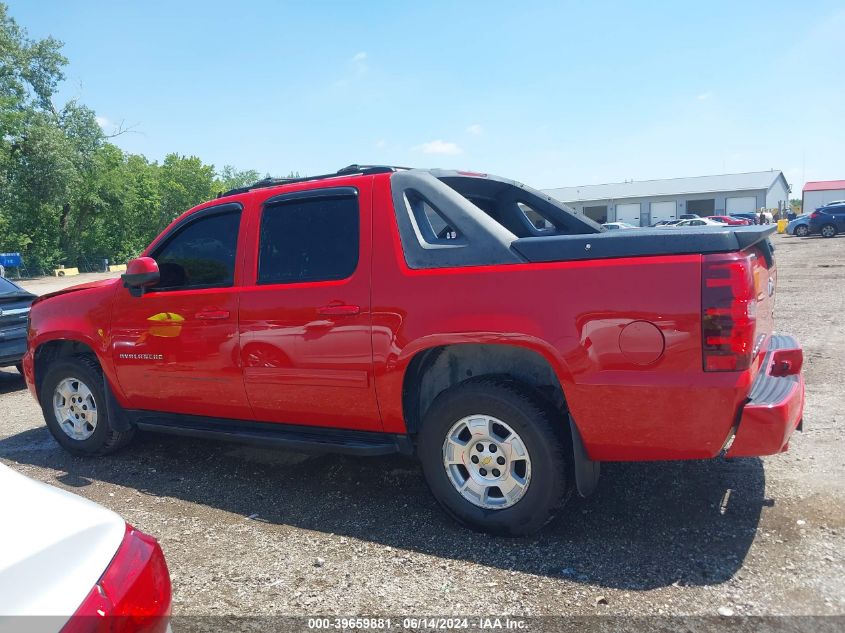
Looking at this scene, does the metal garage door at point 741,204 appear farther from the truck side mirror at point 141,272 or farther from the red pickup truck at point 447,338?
the truck side mirror at point 141,272

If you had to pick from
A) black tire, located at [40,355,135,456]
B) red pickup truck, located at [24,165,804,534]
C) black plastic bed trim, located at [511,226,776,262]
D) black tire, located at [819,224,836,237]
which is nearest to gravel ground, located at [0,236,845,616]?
black tire, located at [40,355,135,456]

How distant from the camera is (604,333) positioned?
2.95m

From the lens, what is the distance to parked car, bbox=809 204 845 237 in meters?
32.9

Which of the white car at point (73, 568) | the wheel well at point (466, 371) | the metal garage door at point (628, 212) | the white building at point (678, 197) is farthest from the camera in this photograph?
the metal garage door at point (628, 212)

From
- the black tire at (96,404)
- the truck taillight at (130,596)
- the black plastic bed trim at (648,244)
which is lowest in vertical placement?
the black tire at (96,404)

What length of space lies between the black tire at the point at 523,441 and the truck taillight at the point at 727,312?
0.86 meters

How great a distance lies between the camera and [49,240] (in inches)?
1609

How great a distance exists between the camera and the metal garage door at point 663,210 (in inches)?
2286

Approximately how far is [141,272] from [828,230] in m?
37.5

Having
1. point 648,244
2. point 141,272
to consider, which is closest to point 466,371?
point 648,244

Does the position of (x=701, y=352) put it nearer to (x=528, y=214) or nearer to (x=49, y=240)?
(x=528, y=214)

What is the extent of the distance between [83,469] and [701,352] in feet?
14.5

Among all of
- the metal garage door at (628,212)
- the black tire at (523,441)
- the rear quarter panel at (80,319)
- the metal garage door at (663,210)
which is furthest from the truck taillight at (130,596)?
the metal garage door at (628,212)

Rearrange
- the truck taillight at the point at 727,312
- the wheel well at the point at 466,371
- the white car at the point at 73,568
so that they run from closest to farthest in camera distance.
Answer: the white car at the point at 73,568, the truck taillight at the point at 727,312, the wheel well at the point at 466,371
